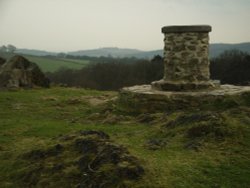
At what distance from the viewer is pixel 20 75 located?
17.6 metres

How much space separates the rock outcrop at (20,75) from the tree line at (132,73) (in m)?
15.6

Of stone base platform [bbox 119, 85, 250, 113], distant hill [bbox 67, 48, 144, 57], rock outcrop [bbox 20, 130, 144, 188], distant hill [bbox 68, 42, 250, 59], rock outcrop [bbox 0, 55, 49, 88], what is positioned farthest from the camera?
distant hill [bbox 67, 48, 144, 57]

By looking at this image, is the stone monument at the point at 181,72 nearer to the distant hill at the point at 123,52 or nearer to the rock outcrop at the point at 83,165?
the rock outcrop at the point at 83,165

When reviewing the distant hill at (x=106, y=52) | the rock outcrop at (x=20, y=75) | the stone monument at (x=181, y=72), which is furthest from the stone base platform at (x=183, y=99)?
the distant hill at (x=106, y=52)

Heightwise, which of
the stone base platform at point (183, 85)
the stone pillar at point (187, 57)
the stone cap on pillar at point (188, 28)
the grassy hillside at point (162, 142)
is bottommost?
the grassy hillside at point (162, 142)

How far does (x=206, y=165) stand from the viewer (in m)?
5.56

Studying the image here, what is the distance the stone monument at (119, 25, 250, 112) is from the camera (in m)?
11.0

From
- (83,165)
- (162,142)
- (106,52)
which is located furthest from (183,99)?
(106,52)

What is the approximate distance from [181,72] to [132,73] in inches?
1027

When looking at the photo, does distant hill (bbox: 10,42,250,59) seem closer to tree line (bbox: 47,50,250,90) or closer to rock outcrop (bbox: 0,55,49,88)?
tree line (bbox: 47,50,250,90)

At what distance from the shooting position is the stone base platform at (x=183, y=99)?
410 inches

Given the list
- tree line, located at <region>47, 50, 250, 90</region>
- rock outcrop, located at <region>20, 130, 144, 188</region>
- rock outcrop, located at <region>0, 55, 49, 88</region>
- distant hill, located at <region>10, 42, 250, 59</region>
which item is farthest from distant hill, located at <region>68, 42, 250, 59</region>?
rock outcrop, located at <region>20, 130, 144, 188</region>

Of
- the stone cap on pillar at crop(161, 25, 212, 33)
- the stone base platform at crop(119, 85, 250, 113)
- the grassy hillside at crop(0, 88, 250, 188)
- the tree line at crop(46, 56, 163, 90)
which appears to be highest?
the stone cap on pillar at crop(161, 25, 212, 33)

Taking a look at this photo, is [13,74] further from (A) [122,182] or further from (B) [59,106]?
(A) [122,182]
